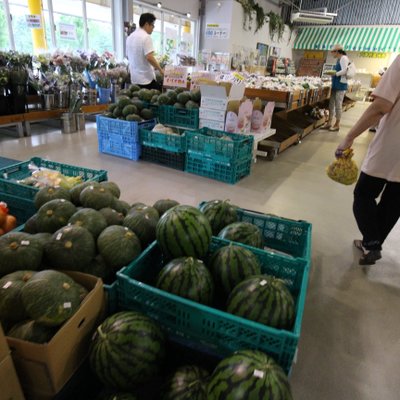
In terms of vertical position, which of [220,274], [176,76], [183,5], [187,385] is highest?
[183,5]

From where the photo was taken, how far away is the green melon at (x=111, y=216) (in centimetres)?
160

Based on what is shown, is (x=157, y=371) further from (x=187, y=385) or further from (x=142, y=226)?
(x=142, y=226)

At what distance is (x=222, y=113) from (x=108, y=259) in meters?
2.87

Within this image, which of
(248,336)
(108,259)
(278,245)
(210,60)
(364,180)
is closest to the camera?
(248,336)

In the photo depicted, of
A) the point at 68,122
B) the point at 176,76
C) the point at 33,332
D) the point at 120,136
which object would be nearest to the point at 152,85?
the point at 176,76

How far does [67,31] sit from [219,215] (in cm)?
645

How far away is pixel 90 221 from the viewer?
1471mm

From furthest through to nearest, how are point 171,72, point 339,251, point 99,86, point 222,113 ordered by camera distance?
point 99,86 → point 171,72 → point 222,113 → point 339,251

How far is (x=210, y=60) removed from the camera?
34.6ft

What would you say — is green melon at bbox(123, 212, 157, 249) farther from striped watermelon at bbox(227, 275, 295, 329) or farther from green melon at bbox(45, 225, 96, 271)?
striped watermelon at bbox(227, 275, 295, 329)

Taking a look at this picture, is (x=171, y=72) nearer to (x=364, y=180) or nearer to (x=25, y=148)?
(x=25, y=148)

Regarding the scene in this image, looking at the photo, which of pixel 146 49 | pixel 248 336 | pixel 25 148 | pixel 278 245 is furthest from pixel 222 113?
pixel 248 336

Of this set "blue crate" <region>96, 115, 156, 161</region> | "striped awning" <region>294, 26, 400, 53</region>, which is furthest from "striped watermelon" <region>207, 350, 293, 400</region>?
"striped awning" <region>294, 26, 400, 53</region>

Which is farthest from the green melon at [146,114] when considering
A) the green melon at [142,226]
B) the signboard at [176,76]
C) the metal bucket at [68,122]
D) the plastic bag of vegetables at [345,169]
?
the green melon at [142,226]
